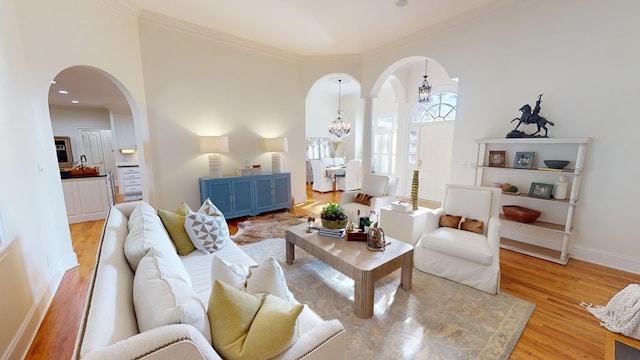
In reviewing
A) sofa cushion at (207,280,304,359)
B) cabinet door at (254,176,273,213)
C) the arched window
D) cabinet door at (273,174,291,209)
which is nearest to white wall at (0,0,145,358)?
sofa cushion at (207,280,304,359)

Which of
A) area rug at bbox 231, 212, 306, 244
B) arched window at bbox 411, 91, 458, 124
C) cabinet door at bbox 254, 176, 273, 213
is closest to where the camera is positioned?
area rug at bbox 231, 212, 306, 244

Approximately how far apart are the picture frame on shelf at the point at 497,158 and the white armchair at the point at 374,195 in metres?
1.31

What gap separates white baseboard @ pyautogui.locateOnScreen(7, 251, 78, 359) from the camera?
1717mm

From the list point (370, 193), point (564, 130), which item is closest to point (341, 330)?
point (370, 193)

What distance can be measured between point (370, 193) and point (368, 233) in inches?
69.2

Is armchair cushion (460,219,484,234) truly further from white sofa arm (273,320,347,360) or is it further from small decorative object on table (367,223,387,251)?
white sofa arm (273,320,347,360)

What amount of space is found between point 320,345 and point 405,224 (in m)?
2.31

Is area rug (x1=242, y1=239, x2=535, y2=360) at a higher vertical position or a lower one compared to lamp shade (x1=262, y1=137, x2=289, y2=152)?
lower

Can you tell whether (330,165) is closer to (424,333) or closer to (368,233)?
(368,233)

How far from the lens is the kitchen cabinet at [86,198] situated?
173 inches

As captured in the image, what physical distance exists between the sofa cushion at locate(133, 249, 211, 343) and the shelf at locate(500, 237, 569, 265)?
3767 mm

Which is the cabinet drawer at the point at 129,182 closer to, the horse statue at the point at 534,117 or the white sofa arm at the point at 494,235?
the white sofa arm at the point at 494,235

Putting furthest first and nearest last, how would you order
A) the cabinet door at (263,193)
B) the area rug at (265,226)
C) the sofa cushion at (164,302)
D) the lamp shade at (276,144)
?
the lamp shade at (276,144)
the cabinet door at (263,193)
the area rug at (265,226)
the sofa cushion at (164,302)

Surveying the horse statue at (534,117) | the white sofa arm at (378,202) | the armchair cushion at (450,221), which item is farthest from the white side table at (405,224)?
the horse statue at (534,117)
